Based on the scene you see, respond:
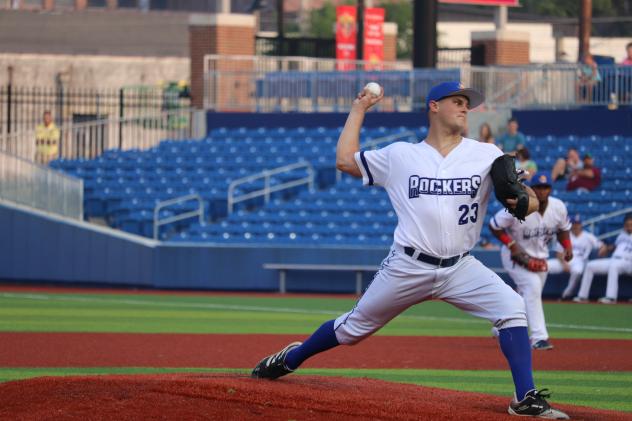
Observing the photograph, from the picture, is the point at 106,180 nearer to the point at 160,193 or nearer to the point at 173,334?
the point at 160,193

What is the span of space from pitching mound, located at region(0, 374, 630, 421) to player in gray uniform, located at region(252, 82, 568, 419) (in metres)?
0.42

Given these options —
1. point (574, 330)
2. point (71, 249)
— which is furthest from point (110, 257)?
point (574, 330)

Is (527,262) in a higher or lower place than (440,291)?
lower

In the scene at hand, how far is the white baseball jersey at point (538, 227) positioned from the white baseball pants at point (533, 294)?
0.21 meters

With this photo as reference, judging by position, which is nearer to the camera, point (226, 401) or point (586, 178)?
point (226, 401)

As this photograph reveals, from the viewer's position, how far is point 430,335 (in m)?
15.0

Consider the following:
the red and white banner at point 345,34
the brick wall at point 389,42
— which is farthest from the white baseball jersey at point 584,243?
the brick wall at point 389,42

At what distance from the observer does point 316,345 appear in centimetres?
797

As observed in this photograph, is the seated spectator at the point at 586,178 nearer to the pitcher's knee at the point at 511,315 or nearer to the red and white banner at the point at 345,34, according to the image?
the red and white banner at the point at 345,34

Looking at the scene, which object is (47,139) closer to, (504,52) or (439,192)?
(504,52)

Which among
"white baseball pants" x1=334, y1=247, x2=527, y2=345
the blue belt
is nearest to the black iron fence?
"white baseball pants" x1=334, y1=247, x2=527, y2=345

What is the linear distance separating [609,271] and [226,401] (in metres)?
13.8

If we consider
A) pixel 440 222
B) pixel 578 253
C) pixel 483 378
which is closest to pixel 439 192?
pixel 440 222

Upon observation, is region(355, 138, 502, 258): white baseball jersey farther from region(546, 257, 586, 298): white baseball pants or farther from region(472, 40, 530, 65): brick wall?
region(472, 40, 530, 65): brick wall
